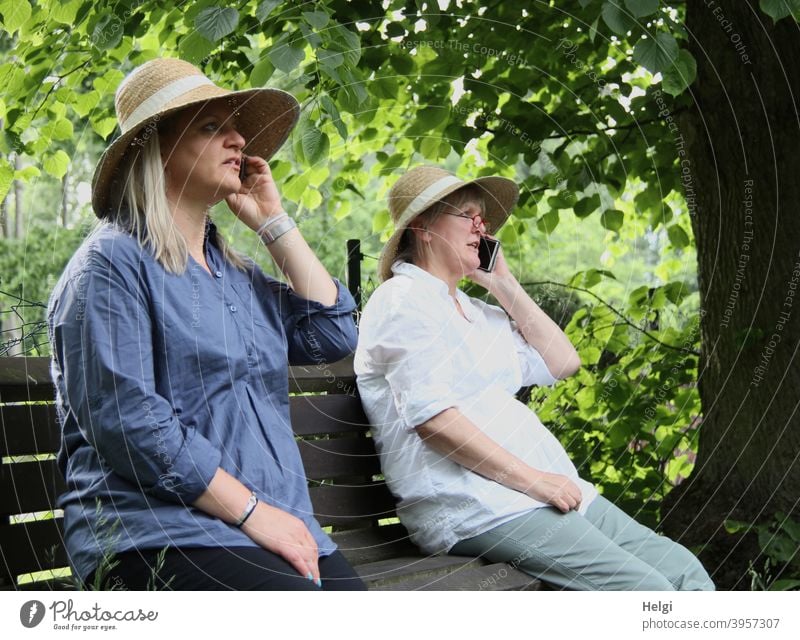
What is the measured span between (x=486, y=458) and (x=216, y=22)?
42.2 inches

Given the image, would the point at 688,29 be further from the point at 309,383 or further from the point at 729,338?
the point at 309,383

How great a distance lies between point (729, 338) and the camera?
2926mm

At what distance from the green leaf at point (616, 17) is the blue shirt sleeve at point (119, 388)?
1.13 m

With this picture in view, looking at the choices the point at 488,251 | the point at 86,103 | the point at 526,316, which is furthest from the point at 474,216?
the point at 86,103

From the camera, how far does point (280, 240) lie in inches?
75.3

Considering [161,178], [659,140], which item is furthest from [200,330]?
[659,140]

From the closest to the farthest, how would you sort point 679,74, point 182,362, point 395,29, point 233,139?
point 182,362
point 233,139
point 679,74
point 395,29

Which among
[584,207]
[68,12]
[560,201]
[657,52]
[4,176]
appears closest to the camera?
[657,52]

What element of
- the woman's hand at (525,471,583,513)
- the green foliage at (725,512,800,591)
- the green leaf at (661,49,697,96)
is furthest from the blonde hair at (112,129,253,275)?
the green foliage at (725,512,800,591)

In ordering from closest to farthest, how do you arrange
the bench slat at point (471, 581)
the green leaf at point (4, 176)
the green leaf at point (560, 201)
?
the bench slat at point (471, 581)
the green leaf at point (4, 176)
the green leaf at point (560, 201)

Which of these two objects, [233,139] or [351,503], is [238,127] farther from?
[351,503]

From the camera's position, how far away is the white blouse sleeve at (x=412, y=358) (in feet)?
6.90

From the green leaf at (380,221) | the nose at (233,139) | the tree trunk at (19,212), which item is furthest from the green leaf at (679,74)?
the tree trunk at (19,212)

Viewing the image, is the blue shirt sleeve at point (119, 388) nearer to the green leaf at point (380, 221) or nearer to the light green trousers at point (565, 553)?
the light green trousers at point (565, 553)
